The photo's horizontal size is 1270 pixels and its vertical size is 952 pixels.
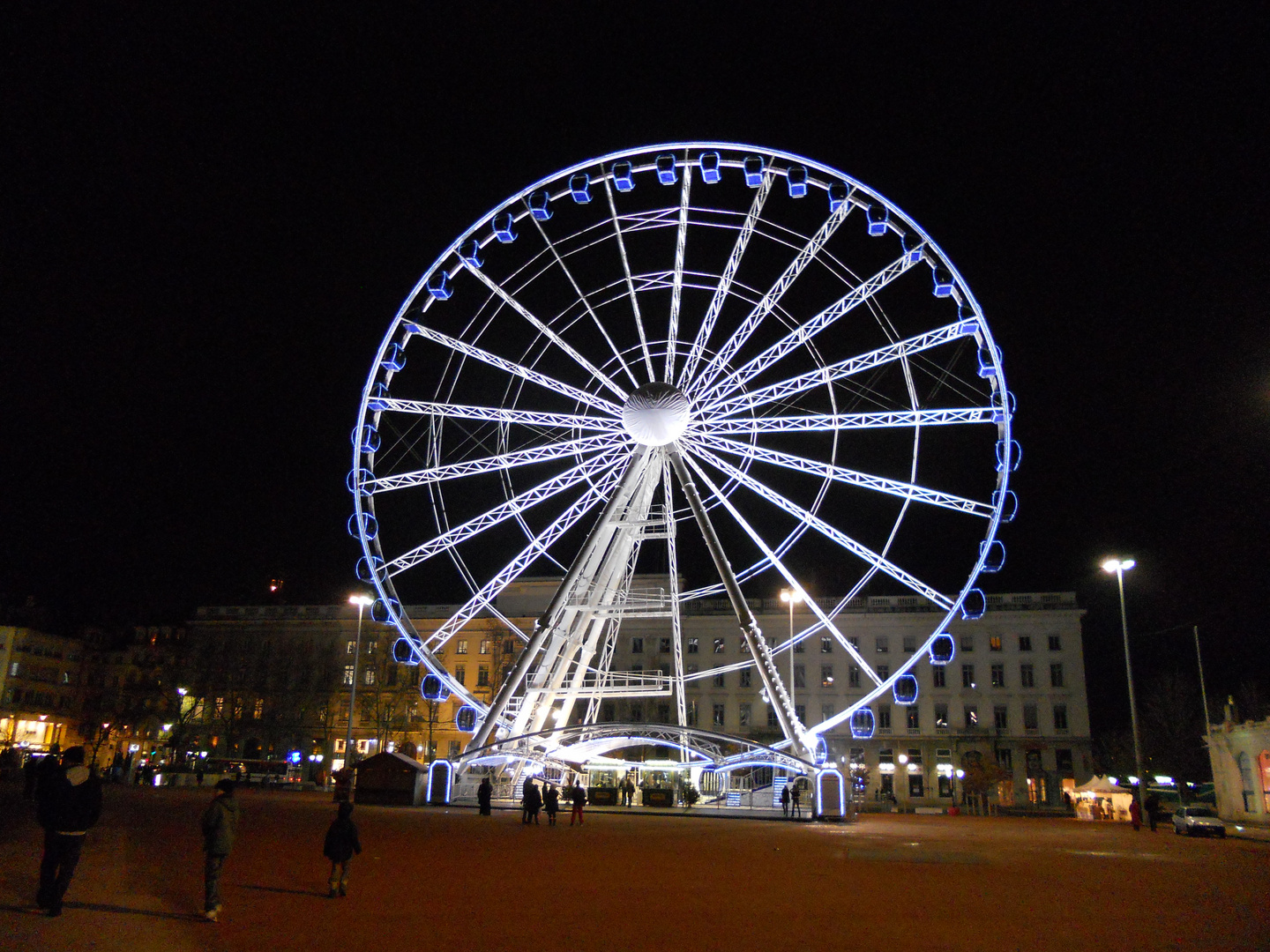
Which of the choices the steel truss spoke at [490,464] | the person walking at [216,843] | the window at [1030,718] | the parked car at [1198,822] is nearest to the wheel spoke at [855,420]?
the steel truss spoke at [490,464]

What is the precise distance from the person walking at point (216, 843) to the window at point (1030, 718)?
71.3 meters

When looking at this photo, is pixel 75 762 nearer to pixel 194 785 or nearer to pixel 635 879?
pixel 635 879

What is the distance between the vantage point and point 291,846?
18.2 metres

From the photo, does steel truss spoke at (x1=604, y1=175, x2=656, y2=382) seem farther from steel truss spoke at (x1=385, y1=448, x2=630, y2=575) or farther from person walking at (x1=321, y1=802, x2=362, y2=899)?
person walking at (x1=321, y1=802, x2=362, y2=899)

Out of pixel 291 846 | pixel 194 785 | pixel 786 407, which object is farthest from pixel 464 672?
pixel 291 846

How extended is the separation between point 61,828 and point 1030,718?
72865 millimetres

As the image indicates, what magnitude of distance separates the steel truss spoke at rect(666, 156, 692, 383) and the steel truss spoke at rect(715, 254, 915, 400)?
2.40 m

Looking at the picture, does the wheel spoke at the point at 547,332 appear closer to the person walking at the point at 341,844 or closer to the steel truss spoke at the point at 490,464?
the steel truss spoke at the point at 490,464

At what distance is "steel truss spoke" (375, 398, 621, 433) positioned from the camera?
30.5 meters

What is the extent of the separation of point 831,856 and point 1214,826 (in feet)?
65.5

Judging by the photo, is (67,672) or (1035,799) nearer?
(1035,799)

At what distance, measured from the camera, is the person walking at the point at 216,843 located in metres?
10.1

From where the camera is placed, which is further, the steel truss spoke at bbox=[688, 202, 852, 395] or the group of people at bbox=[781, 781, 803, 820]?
the group of people at bbox=[781, 781, 803, 820]

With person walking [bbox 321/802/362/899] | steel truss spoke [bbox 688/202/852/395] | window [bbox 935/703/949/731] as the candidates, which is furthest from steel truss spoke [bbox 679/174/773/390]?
window [bbox 935/703/949/731]
